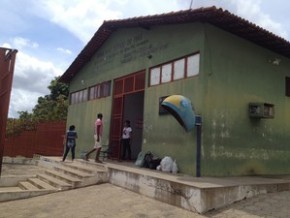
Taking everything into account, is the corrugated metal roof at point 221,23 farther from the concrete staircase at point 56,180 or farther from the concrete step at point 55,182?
the concrete step at point 55,182

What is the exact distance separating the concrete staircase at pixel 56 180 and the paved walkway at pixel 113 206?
0.29m

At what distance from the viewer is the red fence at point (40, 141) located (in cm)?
2172

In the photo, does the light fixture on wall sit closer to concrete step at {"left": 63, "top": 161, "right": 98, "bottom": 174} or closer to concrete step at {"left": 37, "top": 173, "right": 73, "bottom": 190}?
concrete step at {"left": 63, "top": 161, "right": 98, "bottom": 174}

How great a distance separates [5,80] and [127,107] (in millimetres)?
8819

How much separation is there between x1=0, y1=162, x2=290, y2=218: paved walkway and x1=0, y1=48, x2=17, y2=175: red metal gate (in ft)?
9.53

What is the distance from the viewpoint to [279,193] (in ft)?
29.2

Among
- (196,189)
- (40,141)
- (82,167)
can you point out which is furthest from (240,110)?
(40,141)

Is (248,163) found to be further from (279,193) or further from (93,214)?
(93,214)

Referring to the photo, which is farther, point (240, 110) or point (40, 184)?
point (40, 184)

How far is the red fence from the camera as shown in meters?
21.7

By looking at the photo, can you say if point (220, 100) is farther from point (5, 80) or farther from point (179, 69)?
point (5, 80)

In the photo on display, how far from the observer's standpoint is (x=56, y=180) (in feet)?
39.1

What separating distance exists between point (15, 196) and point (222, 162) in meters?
5.92

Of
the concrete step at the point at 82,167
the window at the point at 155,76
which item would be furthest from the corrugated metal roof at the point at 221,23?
the concrete step at the point at 82,167
